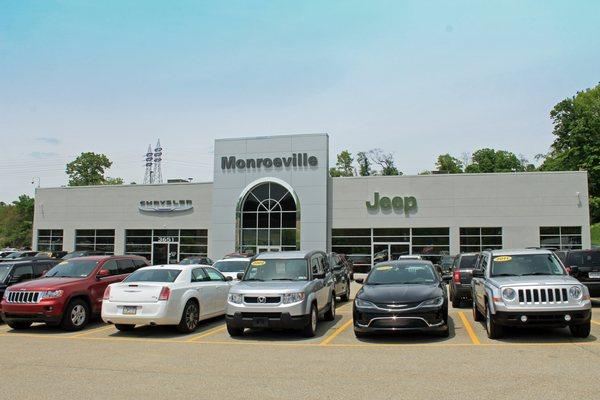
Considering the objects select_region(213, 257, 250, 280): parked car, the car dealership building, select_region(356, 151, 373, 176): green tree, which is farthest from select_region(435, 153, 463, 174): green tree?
select_region(213, 257, 250, 280): parked car

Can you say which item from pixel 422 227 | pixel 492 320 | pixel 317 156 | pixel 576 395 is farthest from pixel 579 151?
pixel 576 395

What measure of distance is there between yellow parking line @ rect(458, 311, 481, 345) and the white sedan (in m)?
6.03

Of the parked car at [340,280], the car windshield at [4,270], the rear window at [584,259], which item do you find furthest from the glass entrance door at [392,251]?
the car windshield at [4,270]

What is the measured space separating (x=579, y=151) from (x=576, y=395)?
5784 centimetres

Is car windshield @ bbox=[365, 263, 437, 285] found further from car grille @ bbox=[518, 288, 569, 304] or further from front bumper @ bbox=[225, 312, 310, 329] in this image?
car grille @ bbox=[518, 288, 569, 304]

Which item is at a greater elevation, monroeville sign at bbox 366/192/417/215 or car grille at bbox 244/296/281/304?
monroeville sign at bbox 366/192/417/215

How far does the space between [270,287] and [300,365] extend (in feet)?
9.69

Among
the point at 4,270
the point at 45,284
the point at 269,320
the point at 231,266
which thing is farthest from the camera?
the point at 231,266

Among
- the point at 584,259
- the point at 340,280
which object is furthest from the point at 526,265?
the point at 340,280

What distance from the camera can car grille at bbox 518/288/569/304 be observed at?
31.3 ft

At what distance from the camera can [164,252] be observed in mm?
39812

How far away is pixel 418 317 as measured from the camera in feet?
32.6

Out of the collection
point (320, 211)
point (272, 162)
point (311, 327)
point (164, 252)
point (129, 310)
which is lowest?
point (311, 327)

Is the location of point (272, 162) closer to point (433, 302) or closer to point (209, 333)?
point (209, 333)
